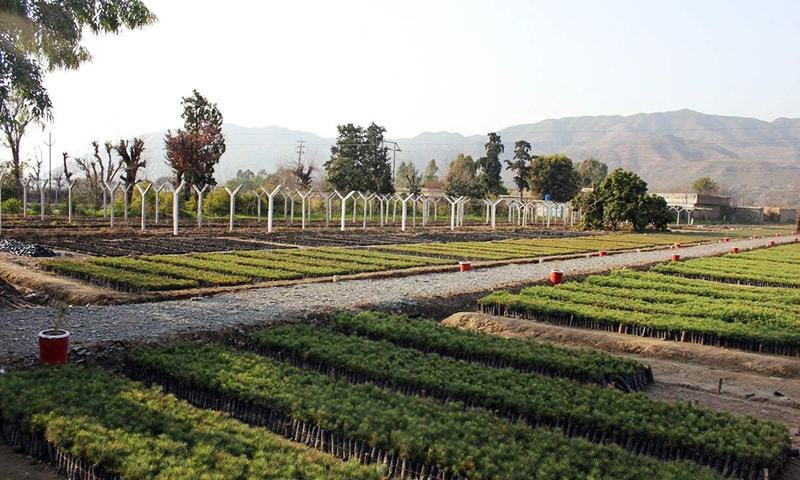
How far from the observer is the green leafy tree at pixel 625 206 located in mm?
55062

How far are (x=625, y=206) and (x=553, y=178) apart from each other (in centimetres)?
2811

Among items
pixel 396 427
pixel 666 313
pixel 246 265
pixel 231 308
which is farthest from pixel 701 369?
pixel 246 265

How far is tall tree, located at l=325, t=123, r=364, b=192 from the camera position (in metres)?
73.1

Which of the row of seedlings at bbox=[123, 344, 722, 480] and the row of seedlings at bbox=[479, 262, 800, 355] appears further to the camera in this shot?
the row of seedlings at bbox=[479, 262, 800, 355]

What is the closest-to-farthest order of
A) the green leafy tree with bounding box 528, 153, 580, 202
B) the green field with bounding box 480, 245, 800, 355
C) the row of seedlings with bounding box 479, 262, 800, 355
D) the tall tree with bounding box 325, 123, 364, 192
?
1. the row of seedlings with bounding box 479, 262, 800, 355
2. the green field with bounding box 480, 245, 800, 355
3. the tall tree with bounding box 325, 123, 364, 192
4. the green leafy tree with bounding box 528, 153, 580, 202

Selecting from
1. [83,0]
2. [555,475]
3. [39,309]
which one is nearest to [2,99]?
[83,0]

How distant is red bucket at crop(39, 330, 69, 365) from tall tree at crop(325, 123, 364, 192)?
211 feet

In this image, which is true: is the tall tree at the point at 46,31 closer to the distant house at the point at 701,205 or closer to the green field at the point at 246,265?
the green field at the point at 246,265

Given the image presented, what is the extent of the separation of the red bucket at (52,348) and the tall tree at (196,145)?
1764 inches

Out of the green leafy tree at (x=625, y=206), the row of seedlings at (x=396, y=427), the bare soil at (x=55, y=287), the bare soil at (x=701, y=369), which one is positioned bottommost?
the bare soil at (x=701, y=369)

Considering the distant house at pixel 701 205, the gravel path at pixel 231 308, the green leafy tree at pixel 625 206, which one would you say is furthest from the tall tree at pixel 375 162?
the gravel path at pixel 231 308

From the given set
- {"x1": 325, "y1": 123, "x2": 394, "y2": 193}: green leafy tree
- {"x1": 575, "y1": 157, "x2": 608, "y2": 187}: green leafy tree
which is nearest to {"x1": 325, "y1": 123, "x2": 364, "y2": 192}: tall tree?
{"x1": 325, "y1": 123, "x2": 394, "y2": 193}: green leafy tree

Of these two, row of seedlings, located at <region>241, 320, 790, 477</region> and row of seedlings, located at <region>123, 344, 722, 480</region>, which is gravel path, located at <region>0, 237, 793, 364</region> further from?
row of seedlings, located at <region>241, 320, 790, 477</region>

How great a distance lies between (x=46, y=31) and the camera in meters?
13.5
